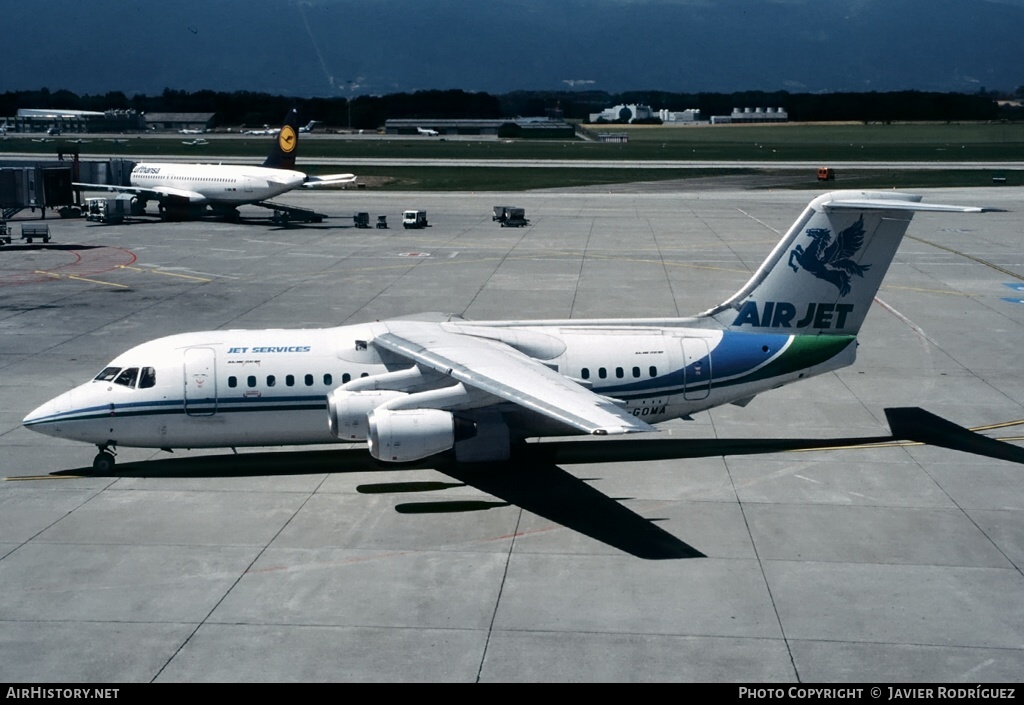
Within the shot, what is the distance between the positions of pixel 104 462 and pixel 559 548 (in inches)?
451

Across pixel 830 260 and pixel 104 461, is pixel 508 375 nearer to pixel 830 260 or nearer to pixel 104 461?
pixel 830 260

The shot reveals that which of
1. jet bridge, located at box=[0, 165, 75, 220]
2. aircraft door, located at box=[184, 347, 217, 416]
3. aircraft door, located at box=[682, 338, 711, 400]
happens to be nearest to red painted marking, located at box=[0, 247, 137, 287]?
jet bridge, located at box=[0, 165, 75, 220]

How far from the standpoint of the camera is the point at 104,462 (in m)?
25.3

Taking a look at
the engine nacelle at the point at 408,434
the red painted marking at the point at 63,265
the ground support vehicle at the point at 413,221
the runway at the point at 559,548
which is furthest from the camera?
the ground support vehicle at the point at 413,221

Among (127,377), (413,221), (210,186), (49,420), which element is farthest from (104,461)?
(210,186)

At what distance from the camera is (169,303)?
46312mm

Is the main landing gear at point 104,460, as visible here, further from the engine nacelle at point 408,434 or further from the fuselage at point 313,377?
the engine nacelle at point 408,434

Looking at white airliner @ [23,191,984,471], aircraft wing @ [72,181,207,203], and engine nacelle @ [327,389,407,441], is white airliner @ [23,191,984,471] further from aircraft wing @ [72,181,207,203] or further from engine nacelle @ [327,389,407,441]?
aircraft wing @ [72,181,207,203]

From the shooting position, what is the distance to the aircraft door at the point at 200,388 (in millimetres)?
25125

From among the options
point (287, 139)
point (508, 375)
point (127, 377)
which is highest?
point (287, 139)

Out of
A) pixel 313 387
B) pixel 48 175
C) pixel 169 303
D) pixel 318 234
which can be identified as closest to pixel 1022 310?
pixel 313 387

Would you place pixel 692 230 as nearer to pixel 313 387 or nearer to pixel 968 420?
pixel 968 420

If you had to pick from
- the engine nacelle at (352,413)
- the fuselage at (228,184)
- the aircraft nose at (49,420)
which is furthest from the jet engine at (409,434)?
the fuselage at (228,184)

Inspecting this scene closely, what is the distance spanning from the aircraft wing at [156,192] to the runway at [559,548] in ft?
124
